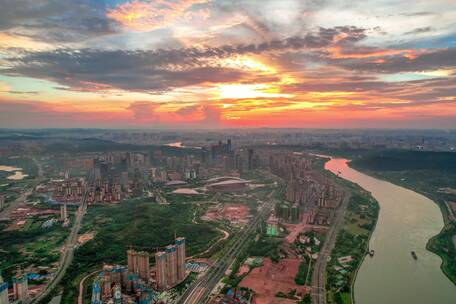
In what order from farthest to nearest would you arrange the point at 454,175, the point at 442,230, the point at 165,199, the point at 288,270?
the point at 454,175 < the point at 165,199 < the point at 442,230 < the point at 288,270

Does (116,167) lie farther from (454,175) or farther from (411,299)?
(454,175)

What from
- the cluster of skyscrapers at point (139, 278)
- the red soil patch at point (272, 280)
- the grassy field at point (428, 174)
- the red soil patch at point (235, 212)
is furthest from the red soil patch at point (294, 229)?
the cluster of skyscrapers at point (139, 278)

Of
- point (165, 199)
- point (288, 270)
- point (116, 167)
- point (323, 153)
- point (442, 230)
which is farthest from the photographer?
point (323, 153)

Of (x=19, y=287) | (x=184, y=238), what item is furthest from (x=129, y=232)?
(x=19, y=287)

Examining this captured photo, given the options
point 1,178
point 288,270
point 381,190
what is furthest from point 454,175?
point 1,178

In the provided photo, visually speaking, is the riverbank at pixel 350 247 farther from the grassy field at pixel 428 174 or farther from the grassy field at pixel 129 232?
the grassy field at pixel 129 232

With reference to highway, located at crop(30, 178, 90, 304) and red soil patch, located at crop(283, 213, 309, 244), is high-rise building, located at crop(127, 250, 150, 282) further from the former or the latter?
red soil patch, located at crop(283, 213, 309, 244)
